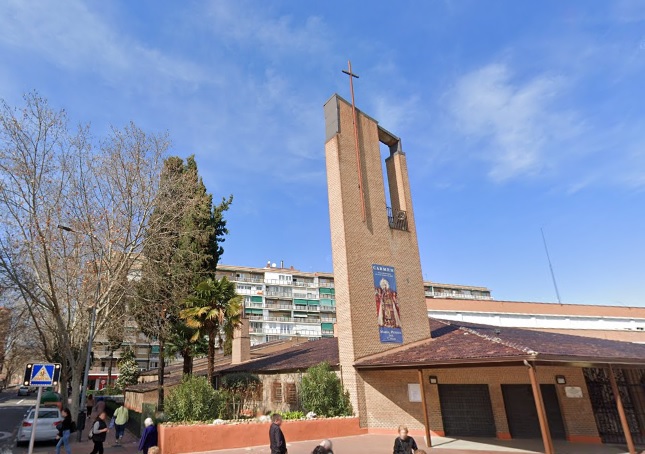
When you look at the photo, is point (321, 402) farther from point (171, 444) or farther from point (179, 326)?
point (179, 326)

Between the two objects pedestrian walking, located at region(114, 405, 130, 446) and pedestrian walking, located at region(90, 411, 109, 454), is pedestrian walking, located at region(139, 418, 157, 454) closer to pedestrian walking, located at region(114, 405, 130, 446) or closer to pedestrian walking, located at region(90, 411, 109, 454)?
pedestrian walking, located at region(90, 411, 109, 454)

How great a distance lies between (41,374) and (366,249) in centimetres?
A: 1357

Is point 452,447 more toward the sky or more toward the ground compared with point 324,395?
more toward the ground

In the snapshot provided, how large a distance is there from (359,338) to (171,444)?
8.46m

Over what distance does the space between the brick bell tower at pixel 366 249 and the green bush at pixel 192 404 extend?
18.9ft

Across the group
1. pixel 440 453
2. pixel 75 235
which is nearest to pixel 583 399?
pixel 440 453

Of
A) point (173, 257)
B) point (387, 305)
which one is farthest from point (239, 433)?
point (173, 257)

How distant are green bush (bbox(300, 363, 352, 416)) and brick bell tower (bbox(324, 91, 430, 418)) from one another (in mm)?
488

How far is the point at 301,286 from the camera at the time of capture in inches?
2879

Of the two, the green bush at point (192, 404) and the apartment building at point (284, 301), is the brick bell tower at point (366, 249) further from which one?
the apartment building at point (284, 301)

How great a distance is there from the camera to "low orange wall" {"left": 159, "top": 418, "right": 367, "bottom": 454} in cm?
1356

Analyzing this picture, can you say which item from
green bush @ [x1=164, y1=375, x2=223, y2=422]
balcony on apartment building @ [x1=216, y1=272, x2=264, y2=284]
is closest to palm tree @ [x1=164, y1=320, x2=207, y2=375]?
green bush @ [x1=164, y1=375, x2=223, y2=422]

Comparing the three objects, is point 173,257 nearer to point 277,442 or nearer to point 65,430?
point 65,430

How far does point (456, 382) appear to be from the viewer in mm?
17438
